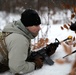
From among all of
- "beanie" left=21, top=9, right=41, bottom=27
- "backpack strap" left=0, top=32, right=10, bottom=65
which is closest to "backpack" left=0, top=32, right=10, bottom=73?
"backpack strap" left=0, top=32, right=10, bottom=65

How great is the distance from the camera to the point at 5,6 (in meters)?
11.3

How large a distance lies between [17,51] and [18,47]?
4 centimetres

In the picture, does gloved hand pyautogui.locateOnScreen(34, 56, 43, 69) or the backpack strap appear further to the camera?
gloved hand pyautogui.locateOnScreen(34, 56, 43, 69)

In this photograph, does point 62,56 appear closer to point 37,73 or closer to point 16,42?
point 37,73

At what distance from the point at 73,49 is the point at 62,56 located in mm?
236

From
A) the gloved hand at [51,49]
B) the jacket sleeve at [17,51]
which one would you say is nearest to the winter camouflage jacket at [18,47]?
the jacket sleeve at [17,51]

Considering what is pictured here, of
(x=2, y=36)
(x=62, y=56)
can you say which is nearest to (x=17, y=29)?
(x=2, y=36)

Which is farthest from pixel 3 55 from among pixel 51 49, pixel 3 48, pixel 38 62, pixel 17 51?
pixel 51 49

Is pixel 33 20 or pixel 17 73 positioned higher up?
pixel 33 20

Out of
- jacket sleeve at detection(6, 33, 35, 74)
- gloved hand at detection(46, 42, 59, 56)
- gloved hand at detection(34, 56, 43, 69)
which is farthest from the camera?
gloved hand at detection(46, 42, 59, 56)

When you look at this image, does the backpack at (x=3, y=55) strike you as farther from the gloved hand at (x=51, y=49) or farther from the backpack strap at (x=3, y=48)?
the gloved hand at (x=51, y=49)

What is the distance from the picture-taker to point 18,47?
9.14 ft

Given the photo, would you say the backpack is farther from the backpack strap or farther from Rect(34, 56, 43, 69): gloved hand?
Rect(34, 56, 43, 69): gloved hand

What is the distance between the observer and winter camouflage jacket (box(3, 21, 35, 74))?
9.14 feet
